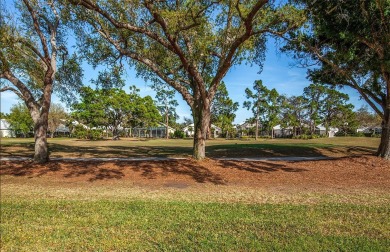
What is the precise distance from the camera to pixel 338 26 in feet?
36.4

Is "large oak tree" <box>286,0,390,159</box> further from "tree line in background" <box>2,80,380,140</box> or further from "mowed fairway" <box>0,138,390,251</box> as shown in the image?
"tree line in background" <box>2,80,380,140</box>

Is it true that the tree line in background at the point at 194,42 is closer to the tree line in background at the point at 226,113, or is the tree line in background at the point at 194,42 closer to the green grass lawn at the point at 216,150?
the green grass lawn at the point at 216,150

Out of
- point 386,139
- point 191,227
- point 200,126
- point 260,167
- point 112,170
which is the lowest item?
point 191,227

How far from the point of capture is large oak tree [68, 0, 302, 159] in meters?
9.44

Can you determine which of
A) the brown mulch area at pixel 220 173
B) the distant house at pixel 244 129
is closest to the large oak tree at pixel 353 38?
the brown mulch area at pixel 220 173

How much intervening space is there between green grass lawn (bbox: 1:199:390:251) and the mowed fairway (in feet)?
0.05

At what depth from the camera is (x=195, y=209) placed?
240 inches

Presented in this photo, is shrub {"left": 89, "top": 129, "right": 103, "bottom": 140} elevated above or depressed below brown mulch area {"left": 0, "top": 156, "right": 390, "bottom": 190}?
above

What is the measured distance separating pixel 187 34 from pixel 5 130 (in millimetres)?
81017

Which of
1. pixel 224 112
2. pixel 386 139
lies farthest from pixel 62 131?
pixel 386 139

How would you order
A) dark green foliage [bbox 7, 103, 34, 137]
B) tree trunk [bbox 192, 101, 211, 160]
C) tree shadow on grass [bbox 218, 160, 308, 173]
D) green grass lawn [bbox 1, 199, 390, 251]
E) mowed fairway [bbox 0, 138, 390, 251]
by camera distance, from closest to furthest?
green grass lawn [bbox 1, 199, 390, 251]
mowed fairway [bbox 0, 138, 390, 251]
tree shadow on grass [bbox 218, 160, 308, 173]
tree trunk [bbox 192, 101, 211, 160]
dark green foliage [bbox 7, 103, 34, 137]

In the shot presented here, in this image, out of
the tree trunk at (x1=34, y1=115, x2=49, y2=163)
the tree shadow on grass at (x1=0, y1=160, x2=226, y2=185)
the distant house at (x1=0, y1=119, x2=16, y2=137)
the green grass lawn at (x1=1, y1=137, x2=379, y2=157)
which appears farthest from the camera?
the distant house at (x1=0, y1=119, x2=16, y2=137)

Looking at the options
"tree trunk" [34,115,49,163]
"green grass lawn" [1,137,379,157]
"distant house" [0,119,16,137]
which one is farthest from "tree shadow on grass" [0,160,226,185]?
"distant house" [0,119,16,137]

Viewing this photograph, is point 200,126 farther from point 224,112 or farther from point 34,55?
point 224,112
